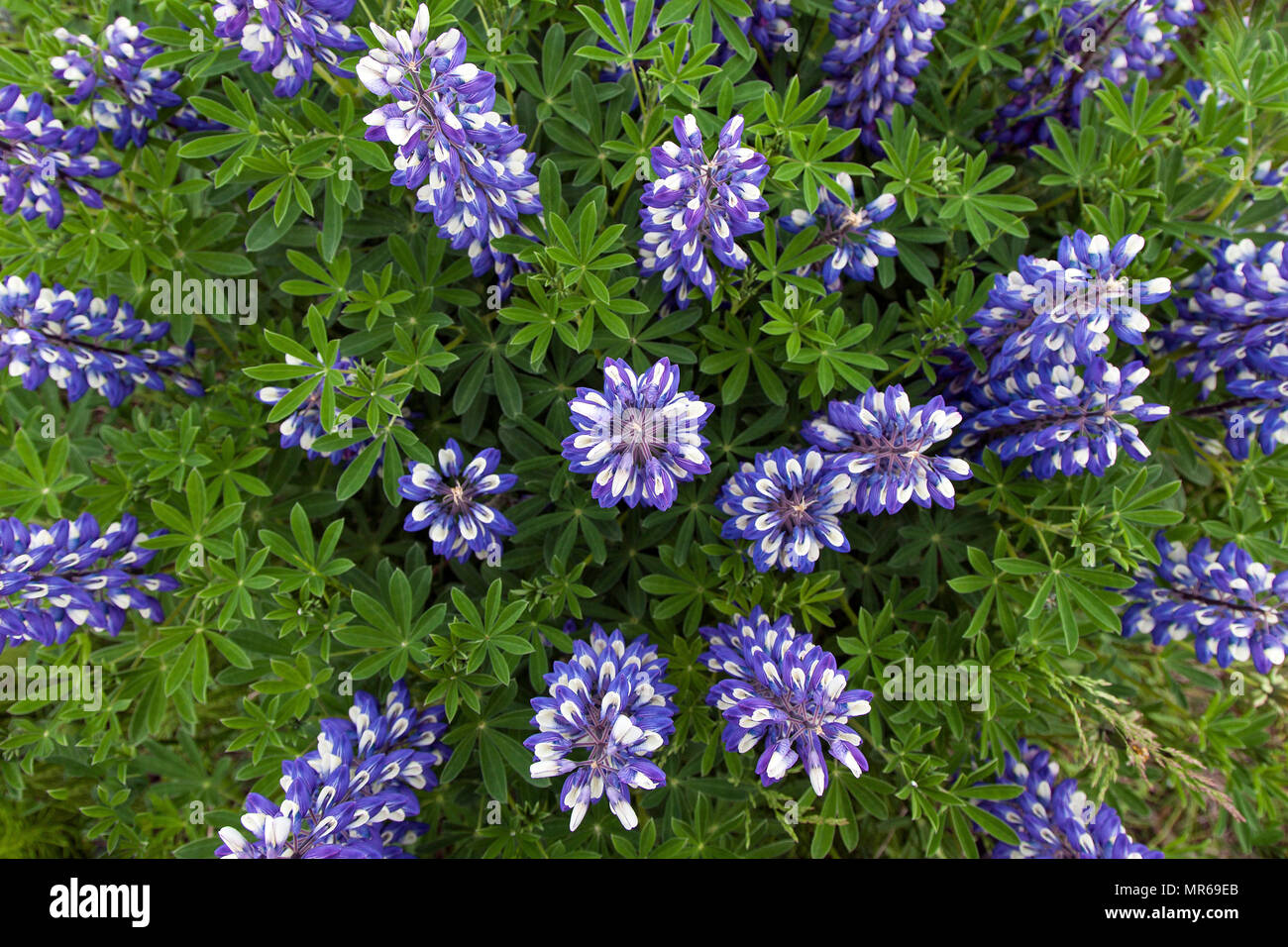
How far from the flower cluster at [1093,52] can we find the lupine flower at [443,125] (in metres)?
2.46

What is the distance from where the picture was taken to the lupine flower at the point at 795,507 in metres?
3.03

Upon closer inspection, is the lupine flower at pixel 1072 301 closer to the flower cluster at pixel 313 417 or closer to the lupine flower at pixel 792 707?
the lupine flower at pixel 792 707

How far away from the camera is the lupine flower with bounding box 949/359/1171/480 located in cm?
308

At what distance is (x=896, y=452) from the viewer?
291cm

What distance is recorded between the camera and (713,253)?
3275 millimetres

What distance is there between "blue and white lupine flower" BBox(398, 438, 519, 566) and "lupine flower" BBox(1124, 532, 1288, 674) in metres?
2.63

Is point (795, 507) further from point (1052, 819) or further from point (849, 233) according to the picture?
point (1052, 819)

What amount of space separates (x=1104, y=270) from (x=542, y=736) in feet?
7.98

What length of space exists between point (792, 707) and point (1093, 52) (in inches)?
123

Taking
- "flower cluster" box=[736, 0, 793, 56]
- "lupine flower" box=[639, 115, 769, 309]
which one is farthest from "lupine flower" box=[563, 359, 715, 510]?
"flower cluster" box=[736, 0, 793, 56]

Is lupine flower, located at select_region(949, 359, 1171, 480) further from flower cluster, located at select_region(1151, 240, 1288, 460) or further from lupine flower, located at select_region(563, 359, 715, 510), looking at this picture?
lupine flower, located at select_region(563, 359, 715, 510)

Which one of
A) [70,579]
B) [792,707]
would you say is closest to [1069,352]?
[792,707]
